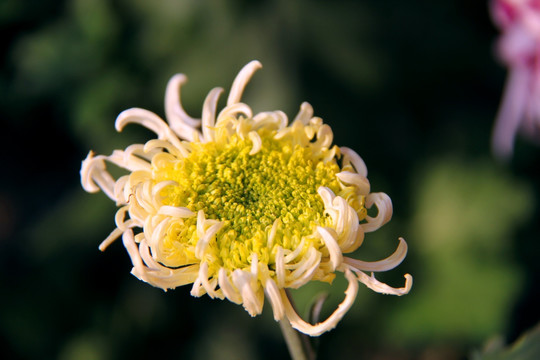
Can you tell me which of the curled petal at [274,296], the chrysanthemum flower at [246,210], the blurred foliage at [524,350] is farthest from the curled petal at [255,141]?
the blurred foliage at [524,350]

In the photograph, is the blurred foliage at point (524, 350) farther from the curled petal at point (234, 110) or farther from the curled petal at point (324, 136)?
the curled petal at point (234, 110)

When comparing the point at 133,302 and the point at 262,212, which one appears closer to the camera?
the point at 262,212

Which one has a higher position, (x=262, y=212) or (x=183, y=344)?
(x=262, y=212)

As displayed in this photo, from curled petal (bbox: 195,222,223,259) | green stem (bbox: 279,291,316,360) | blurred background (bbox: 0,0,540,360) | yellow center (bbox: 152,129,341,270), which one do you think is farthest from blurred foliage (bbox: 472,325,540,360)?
blurred background (bbox: 0,0,540,360)

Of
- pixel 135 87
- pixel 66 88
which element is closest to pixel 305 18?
pixel 135 87

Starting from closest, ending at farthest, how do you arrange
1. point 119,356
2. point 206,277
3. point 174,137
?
point 206,277, point 174,137, point 119,356

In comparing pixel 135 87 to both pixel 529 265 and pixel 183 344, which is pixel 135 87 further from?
pixel 529 265

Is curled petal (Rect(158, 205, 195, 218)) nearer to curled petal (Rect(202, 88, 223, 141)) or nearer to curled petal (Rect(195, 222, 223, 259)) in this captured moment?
curled petal (Rect(195, 222, 223, 259))
